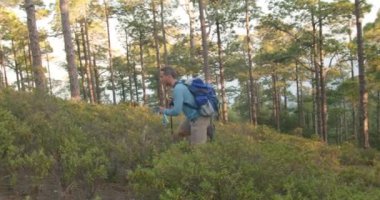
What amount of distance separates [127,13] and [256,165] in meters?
29.2

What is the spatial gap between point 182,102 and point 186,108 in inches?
9.8

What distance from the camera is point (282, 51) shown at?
2708 cm

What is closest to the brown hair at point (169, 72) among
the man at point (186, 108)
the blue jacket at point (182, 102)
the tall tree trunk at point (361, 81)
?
the man at point (186, 108)

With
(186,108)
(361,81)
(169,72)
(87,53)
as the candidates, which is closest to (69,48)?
(169,72)

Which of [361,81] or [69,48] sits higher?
[69,48]

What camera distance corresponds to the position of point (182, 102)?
558 centimetres

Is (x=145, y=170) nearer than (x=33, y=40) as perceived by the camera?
Yes

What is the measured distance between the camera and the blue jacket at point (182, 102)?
5551 millimetres

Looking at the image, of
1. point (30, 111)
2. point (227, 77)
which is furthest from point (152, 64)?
point (30, 111)

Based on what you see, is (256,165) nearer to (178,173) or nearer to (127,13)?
(178,173)

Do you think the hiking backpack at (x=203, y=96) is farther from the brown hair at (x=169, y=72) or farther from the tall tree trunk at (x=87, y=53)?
the tall tree trunk at (x=87, y=53)

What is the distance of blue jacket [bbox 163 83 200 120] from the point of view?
5.55 meters

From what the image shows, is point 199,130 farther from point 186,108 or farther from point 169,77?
point 169,77

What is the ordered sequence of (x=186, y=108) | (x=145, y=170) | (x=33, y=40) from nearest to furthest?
1. (x=145, y=170)
2. (x=186, y=108)
3. (x=33, y=40)
